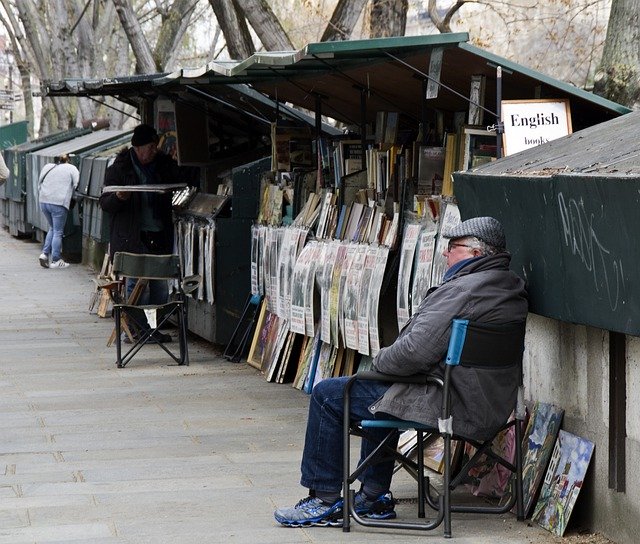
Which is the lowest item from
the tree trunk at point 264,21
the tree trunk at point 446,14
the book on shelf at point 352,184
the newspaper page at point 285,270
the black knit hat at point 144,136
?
the newspaper page at point 285,270

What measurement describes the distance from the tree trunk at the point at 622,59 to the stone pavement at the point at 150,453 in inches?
123

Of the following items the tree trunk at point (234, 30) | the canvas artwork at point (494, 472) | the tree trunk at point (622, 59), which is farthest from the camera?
the tree trunk at point (234, 30)

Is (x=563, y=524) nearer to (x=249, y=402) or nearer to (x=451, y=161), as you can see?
(x=451, y=161)

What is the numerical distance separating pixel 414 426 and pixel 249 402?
12.1ft

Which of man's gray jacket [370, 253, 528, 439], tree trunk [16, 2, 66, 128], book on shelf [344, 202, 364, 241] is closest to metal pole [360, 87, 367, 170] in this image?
book on shelf [344, 202, 364, 241]

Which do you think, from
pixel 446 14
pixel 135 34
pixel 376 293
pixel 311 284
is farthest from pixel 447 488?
pixel 135 34

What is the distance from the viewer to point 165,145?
13.1 meters

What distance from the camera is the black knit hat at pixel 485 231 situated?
548 cm

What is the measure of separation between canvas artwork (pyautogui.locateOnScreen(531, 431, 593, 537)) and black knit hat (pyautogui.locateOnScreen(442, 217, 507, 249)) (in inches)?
35.6

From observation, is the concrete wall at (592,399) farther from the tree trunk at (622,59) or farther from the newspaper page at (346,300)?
the tree trunk at (622,59)

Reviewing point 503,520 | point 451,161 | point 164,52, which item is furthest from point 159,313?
point 164,52

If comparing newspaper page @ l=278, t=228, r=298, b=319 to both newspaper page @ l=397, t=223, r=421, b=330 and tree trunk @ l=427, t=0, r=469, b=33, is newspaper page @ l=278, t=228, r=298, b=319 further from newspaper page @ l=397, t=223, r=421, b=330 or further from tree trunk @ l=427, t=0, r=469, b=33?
tree trunk @ l=427, t=0, r=469, b=33

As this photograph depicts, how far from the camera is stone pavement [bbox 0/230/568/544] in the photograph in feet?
18.6

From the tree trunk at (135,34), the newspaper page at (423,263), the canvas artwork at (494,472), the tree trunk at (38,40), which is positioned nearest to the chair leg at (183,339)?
the newspaper page at (423,263)
